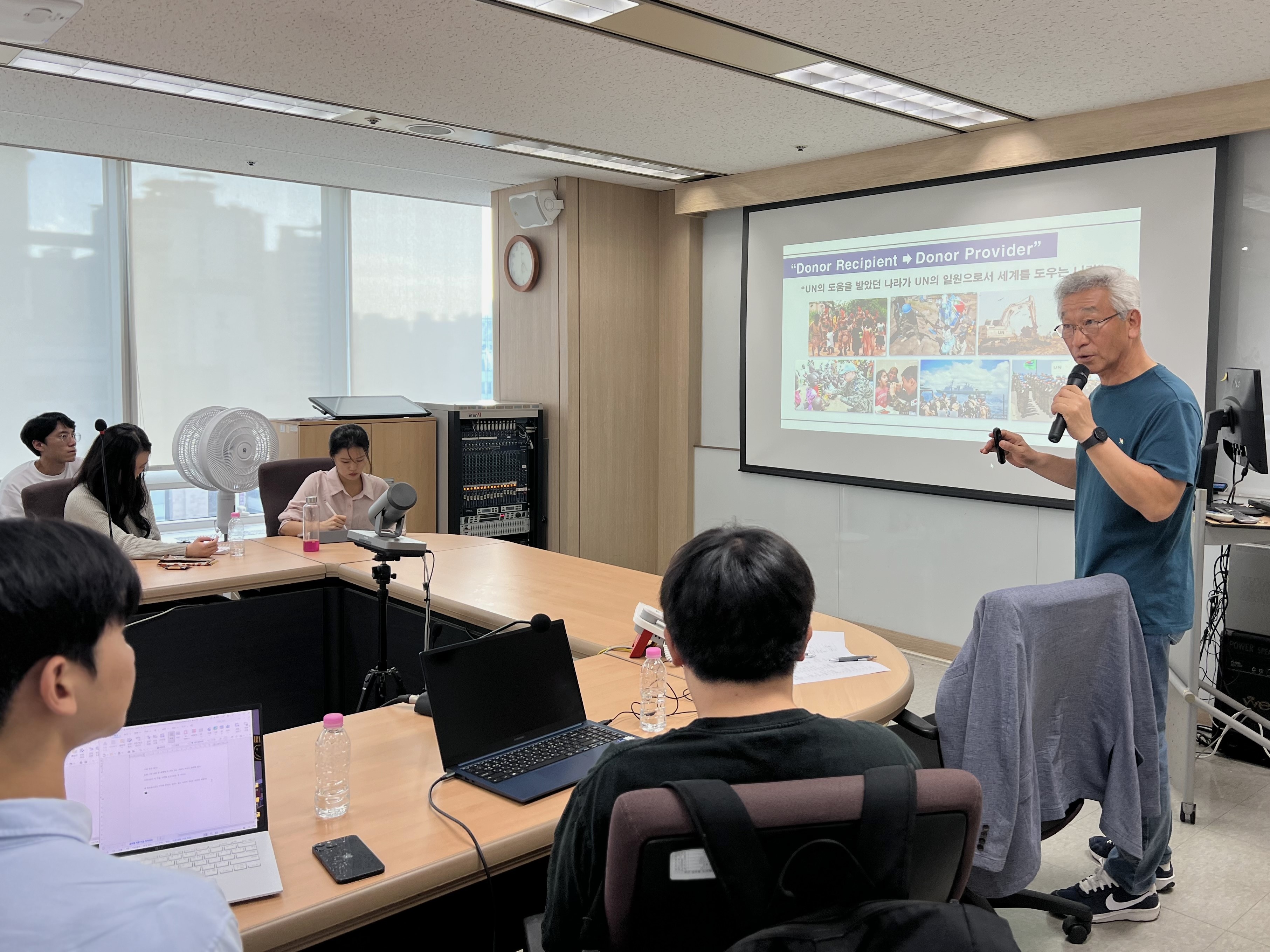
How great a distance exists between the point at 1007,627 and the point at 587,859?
120 cm

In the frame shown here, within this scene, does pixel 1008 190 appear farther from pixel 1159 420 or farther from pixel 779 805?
pixel 779 805

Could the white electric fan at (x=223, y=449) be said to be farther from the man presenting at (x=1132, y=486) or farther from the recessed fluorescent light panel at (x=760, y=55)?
the man presenting at (x=1132, y=486)

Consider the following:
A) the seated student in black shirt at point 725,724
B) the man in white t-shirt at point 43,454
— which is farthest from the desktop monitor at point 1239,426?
the man in white t-shirt at point 43,454

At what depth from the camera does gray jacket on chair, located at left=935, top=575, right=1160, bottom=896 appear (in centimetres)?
205

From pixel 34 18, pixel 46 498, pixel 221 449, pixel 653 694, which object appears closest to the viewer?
pixel 653 694

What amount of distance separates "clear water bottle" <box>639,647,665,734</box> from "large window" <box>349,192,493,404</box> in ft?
16.9

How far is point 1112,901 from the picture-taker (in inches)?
105

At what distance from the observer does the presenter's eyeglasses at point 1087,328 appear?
8.32ft

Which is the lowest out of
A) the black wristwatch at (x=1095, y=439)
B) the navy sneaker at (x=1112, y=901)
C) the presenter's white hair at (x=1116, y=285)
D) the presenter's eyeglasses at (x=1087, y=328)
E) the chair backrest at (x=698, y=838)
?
the navy sneaker at (x=1112, y=901)

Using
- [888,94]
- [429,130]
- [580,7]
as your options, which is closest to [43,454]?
[429,130]

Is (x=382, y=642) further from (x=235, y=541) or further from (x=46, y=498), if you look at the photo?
(x=46, y=498)

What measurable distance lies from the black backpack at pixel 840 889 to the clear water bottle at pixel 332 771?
84cm

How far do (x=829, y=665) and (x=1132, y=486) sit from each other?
33.6 inches

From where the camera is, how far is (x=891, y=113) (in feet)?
14.4
